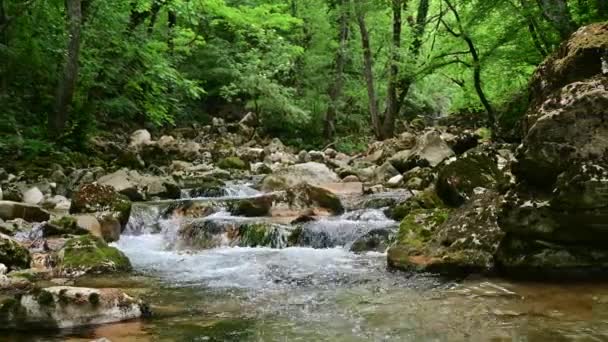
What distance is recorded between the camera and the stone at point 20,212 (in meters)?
9.09

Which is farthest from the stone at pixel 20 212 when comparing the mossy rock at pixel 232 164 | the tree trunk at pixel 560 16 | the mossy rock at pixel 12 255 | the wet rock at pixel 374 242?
the tree trunk at pixel 560 16

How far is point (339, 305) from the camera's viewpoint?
16.3ft

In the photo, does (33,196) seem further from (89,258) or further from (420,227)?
(420,227)

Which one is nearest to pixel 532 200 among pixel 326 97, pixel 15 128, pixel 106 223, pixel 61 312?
pixel 61 312

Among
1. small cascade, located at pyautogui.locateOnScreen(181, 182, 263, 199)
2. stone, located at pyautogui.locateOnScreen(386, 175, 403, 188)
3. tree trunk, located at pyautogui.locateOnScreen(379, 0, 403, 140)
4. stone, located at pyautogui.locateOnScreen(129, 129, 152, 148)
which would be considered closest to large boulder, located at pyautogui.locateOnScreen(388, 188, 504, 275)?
stone, located at pyautogui.locateOnScreen(386, 175, 403, 188)

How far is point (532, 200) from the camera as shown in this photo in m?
5.41

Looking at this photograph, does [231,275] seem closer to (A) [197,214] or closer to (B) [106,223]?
(B) [106,223]

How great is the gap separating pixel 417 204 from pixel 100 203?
498 cm

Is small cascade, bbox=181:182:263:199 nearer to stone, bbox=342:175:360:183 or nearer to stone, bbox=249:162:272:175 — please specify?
stone, bbox=342:175:360:183

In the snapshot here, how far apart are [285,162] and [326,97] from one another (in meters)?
6.35

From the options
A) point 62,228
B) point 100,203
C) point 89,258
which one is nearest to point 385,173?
point 100,203

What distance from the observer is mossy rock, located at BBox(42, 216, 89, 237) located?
8.25 m

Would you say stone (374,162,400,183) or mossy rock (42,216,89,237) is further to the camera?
stone (374,162,400,183)

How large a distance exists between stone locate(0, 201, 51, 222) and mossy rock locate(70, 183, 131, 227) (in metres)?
0.59
